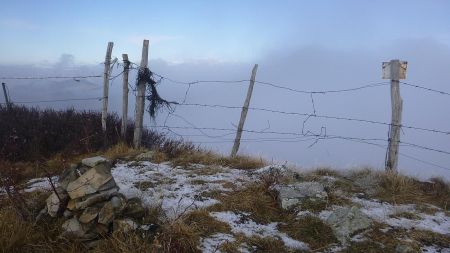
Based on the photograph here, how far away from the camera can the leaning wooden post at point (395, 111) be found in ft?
26.4

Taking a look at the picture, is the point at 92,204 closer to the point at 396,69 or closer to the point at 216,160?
the point at 216,160

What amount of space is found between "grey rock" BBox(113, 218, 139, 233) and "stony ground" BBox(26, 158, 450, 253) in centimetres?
46

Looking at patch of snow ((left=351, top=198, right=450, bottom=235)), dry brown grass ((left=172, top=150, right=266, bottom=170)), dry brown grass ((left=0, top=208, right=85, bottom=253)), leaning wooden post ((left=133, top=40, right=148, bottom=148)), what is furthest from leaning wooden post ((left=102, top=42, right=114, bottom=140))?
patch of snow ((left=351, top=198, right=450, bottom=235))

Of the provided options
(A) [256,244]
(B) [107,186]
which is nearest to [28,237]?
(B) [107,186]

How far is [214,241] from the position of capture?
4820 mm

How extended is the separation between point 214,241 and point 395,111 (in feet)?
16.6

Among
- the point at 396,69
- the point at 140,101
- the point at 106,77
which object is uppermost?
the point at 396,69

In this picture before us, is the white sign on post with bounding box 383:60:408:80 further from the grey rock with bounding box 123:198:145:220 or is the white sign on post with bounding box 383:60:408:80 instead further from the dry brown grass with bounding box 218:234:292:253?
the grey rock with bounding box 123:198:145:220

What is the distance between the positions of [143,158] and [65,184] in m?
2.85

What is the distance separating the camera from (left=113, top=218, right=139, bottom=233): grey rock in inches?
183

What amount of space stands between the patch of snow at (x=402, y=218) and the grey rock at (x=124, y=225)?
3331 millimetres

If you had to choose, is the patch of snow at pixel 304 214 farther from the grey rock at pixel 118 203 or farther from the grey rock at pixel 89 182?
the grey rock at pixel 89 182

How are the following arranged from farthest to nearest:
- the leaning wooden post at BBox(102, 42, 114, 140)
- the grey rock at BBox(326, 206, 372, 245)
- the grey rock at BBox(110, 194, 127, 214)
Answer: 1. the leaning wooden post at BBox(102, 42, 114, 140)
2. the grey rock at BBox(326, 206, 372, 245)
3. the grey rock at BBox(110, 194, 127, 214)

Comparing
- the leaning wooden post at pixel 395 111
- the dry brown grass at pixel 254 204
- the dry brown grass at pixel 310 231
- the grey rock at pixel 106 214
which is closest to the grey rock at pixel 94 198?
the grey rock at pixel 106 214
